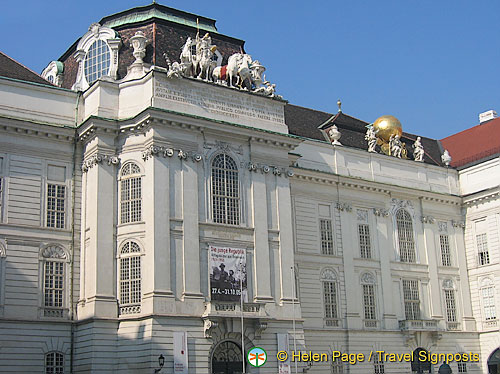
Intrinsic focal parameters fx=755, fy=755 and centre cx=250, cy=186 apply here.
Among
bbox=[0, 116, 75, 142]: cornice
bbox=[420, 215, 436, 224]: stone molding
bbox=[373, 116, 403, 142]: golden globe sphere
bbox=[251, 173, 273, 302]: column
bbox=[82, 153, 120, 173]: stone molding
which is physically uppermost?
bbox=[373, 116, 403, 142]: golden globe sphere

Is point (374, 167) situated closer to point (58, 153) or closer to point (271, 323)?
point (271, 323)

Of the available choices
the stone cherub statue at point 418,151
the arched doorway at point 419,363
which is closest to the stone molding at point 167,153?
the arched doorway at point 419,363

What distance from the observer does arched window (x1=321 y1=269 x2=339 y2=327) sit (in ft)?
139

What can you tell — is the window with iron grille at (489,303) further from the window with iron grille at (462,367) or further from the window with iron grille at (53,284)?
the window with iron grille at (53,284)

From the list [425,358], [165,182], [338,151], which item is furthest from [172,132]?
[425,358]

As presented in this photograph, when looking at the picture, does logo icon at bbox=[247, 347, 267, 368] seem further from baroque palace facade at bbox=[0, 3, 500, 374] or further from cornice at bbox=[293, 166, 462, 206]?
cornice at bbox=[293, 166, 462, 206]

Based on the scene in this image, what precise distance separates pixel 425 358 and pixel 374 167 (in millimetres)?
11993

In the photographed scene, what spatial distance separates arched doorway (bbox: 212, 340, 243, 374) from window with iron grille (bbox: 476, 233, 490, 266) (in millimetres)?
20408

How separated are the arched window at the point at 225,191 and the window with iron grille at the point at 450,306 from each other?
1772cm

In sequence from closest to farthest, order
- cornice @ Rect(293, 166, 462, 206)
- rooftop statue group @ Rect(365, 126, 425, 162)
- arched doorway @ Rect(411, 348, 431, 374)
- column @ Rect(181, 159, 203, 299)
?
column @ Rect(181, 159, 203, 299) → cornice @ Rect(293, 166, 462, 206) → arched doorway @ Rect(411, 348, 431, 374) → rooftop statue group @ Rect(365, 126, 425, 162)

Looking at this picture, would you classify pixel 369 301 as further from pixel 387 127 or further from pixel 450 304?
pixel 387 127

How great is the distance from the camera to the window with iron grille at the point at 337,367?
136 ft

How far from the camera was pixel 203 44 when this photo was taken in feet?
127

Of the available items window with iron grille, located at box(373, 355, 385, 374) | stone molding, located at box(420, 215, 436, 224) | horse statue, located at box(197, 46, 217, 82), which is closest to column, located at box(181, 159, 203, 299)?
horse statue, located at box(197, 46, 217, 82)
